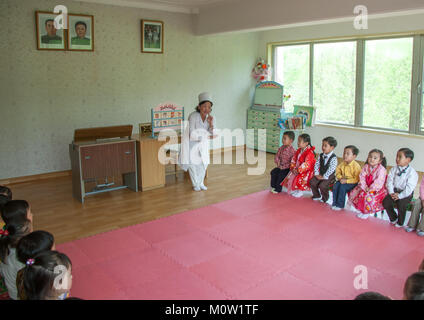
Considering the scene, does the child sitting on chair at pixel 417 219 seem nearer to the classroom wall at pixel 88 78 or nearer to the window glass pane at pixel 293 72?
the window glass pane at pixel 293 72

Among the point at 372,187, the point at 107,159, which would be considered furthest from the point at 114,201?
the point at 372,187

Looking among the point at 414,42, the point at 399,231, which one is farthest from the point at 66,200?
the point at 414,42

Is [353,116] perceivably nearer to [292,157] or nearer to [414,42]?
[414,42]

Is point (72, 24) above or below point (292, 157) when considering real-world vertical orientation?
above

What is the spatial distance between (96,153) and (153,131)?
984 millimetres

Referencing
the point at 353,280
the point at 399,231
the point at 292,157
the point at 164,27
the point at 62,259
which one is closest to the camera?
the point at 62,259

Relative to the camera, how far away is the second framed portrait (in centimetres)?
650

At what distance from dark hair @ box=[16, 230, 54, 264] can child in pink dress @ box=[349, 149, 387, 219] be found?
3.73 m

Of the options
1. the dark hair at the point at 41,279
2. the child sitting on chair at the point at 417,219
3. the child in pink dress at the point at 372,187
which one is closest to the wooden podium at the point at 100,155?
the child in pink dress at the point at 372,187

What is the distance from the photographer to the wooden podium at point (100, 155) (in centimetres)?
543

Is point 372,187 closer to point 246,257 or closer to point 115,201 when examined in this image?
point 246,257

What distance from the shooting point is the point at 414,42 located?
6734 millimetres

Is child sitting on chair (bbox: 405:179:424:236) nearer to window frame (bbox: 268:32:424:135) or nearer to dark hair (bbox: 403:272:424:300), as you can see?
dark hair (bbox: 403:272:424:300)

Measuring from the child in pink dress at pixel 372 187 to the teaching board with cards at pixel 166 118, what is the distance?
9.71 ft
